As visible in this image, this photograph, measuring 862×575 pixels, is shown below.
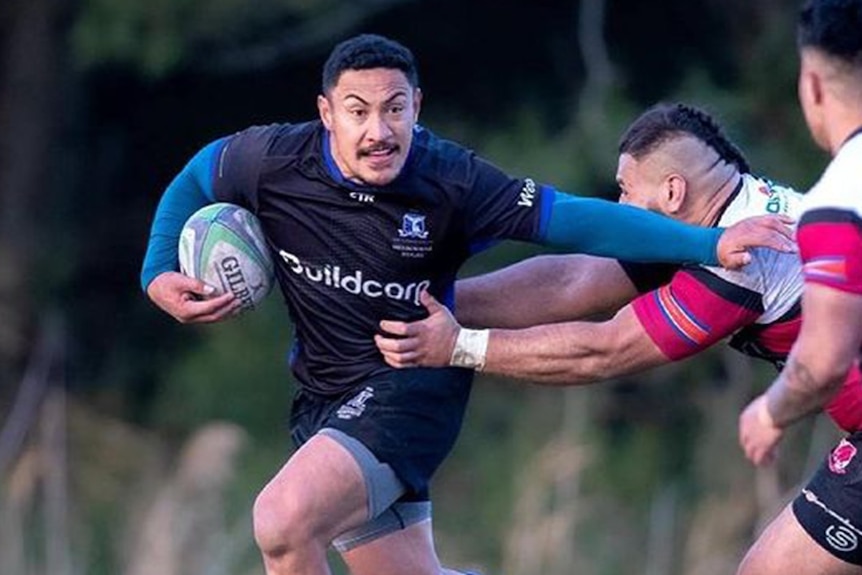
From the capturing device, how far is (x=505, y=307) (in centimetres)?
764

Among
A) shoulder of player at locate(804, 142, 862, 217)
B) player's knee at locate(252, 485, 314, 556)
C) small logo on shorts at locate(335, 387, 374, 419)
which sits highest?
shoulder of player at locate(804, 142, 862, 217)

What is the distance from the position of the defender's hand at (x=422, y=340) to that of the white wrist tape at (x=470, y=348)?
1 centimetres

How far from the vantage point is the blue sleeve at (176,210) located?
7.31m

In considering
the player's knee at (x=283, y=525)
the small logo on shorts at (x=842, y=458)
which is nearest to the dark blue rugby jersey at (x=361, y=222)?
the player's knee at (x=283, y=525)

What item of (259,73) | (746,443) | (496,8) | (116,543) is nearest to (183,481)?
(116,543)

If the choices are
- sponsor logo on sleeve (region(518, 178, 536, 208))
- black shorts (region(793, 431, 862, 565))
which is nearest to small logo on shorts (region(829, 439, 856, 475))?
black shorts (region(793, 431, 862, 565))

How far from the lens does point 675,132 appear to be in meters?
7.04

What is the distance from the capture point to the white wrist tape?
706cm

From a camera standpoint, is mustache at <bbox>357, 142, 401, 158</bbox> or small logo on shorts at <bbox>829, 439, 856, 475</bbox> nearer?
small logo on shorts at <bbox>829, 439, 856, 475</bbox>

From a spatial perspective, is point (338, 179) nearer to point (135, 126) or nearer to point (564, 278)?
point (564, 278)

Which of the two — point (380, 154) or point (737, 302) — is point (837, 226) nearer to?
point (737, 302)

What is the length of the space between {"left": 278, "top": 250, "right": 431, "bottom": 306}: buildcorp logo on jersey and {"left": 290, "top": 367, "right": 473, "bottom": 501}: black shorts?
0.69 ft

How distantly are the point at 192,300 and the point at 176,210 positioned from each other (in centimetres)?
33

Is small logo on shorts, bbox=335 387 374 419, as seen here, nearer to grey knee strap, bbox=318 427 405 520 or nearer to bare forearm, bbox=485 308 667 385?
grey knee strap, bbox=318 427 405 520
